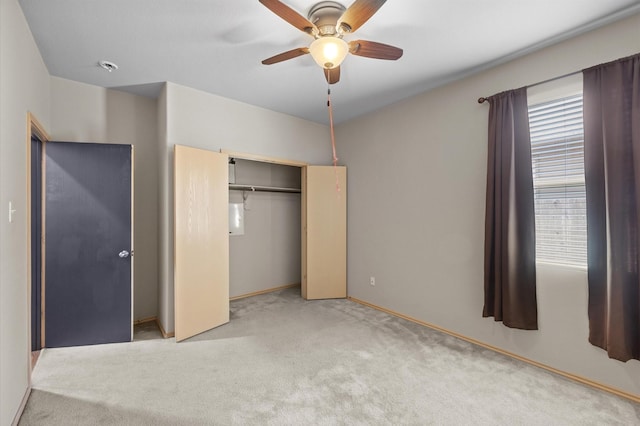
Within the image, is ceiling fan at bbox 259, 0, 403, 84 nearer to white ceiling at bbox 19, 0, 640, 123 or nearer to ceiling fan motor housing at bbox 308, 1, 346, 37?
ceiling fan motor housing at bbox 308, 1, 346, 37

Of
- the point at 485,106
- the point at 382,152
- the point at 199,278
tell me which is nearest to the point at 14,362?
the point at 199,278

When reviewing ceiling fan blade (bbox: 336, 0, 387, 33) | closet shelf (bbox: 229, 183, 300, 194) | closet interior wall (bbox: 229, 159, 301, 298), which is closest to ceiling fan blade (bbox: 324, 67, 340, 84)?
ceiling fan blade (bbox: 336, 0, 387, 33)

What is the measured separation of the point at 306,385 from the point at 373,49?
253 cm

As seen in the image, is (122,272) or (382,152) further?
(382,152)

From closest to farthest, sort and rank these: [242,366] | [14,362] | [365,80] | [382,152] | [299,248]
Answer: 1. [14,362]
2. [242,366]
3. [365,80]
4. [382,152]
5. [299,248]

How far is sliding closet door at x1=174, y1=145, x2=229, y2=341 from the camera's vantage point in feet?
9.52

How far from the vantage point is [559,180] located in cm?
234

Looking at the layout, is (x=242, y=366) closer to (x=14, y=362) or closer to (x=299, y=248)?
(x=14, y=362)

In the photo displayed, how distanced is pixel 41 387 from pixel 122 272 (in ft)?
3.38

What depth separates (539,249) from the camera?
96.2 inches

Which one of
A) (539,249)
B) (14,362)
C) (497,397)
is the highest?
(539,249)

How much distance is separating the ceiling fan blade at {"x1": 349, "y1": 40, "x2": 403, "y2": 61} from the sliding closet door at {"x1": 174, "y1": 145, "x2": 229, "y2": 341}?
1.96m

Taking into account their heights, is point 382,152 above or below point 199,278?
above

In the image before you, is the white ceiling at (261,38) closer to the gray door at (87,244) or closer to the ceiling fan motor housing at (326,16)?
the ceiling fan motor housing at (326,16)
